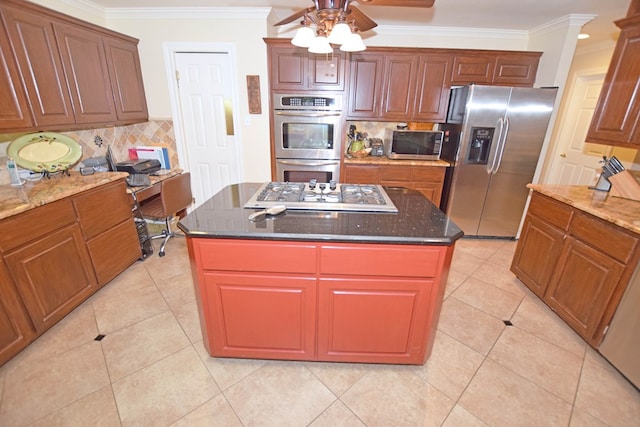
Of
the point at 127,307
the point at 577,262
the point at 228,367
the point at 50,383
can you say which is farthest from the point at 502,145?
the point at 50,383

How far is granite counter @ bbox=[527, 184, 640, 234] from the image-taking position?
163 centimetres

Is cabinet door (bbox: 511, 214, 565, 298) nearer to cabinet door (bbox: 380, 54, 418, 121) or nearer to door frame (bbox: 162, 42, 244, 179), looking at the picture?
cabinet door (bbox: 380, 54, 418, 121)

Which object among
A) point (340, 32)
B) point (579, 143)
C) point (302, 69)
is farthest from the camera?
point (579, 143)

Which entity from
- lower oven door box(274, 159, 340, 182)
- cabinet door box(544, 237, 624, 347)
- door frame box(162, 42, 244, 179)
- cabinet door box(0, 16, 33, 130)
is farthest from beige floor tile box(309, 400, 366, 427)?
door frame box(162, 42, 244, 179)

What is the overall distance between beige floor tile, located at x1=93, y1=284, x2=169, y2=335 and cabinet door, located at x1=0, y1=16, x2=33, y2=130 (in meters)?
1.39

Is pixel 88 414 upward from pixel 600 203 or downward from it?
downward

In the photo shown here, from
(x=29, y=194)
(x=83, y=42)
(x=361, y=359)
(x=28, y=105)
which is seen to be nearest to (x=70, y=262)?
(x=29, y=194)

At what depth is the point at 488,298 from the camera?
2.37 metres

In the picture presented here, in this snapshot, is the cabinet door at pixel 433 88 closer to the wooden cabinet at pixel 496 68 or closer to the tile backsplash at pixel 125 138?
the wooden cabinet at pixel 496 68

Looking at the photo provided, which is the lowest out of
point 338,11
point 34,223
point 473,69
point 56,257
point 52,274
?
point 52,274

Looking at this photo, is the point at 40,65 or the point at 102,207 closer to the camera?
the point at 40,65

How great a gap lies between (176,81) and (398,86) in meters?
2.57

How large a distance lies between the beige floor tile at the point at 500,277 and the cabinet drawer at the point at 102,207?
3.27 metres

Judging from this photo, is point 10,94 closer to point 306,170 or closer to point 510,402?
point 306,170
